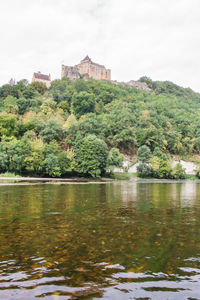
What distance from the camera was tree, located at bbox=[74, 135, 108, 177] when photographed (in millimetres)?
68812

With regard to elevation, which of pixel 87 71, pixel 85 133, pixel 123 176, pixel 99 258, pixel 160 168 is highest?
pixel 87 71

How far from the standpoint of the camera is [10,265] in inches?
317

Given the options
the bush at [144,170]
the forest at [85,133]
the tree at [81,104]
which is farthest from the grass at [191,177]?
the tree at [81,104]

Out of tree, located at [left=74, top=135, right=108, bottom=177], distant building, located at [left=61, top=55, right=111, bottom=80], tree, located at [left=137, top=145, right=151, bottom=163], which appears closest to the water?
tree, located at [left=74, top=135, right=108, bottom=177]

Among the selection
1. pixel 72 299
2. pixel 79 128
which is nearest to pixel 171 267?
pixel 72 299

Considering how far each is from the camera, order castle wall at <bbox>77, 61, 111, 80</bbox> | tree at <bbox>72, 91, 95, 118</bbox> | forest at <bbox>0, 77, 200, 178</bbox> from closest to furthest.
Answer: forest at <bbox>0, 77, 200, 178</bbox> < tree at <bbox>72, 91, 95, 118</bbox> < castle wall at <bbox>77, 61, 111, 80</bbox>

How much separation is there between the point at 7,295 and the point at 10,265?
1.94 metres

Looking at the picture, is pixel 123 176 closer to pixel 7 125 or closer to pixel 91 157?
pixel 91 157

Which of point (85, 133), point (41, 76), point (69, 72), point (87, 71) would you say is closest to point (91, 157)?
point (85, 133)

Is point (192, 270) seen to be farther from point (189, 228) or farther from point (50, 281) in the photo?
point (189, 228)

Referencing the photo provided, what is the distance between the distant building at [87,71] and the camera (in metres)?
177

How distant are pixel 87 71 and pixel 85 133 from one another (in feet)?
378

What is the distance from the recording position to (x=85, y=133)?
268ft

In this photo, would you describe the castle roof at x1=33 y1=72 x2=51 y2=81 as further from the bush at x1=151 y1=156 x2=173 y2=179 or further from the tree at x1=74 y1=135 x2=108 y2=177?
the bush at x1=151 y1=156 x2=173 y2=179
